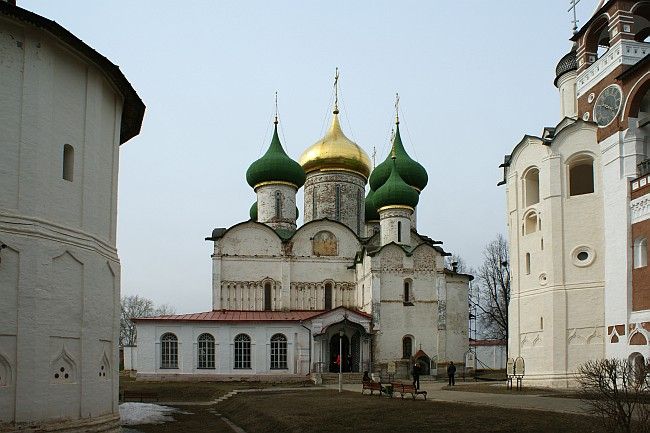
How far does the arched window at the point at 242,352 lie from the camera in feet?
121

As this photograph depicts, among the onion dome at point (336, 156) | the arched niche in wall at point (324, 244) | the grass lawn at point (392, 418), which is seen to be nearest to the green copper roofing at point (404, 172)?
the onion dome at point (336, 156)

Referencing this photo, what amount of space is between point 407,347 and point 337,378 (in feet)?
15.7

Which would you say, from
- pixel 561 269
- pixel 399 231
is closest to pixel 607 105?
pixel 561 269

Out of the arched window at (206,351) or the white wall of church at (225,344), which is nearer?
the white wall of church at (225,344)

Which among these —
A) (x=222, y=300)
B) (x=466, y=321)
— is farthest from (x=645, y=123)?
(x=222, y=300)

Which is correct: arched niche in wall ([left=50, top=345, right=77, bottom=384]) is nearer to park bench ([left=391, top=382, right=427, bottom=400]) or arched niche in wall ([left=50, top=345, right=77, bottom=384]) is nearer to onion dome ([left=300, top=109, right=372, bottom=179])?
park bench ([left=391, top=382, right=427, bottom=400])

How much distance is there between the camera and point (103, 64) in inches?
Result: 603

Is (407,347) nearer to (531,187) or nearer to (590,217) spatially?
(531,187)

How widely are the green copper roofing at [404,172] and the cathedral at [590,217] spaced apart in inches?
563

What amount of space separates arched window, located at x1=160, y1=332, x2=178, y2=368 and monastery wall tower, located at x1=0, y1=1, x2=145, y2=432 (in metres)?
20.7

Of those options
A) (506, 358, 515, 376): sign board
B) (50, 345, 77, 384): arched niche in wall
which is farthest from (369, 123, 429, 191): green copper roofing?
(50, 345, 77, 384): arched niche in wall

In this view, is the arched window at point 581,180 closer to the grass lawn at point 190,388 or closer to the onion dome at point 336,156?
the grass lawn at point 190,388

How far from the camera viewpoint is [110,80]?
16.0m

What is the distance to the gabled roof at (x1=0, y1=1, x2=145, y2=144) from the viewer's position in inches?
524
